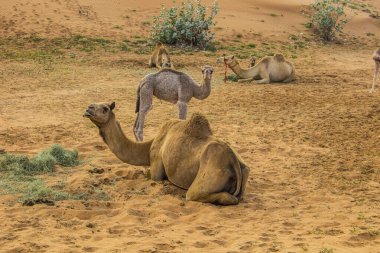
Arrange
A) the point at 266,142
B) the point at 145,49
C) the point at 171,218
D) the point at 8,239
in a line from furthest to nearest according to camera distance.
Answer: the point at 145,49, the point at 266,142, the point at 171,218, the point at 8,239

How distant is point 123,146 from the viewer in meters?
7.95

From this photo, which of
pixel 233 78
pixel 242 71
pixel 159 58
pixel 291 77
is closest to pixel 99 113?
pixel 242 71

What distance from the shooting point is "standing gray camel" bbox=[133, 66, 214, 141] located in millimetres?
9609

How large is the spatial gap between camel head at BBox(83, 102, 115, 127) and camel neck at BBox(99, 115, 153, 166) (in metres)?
0.08

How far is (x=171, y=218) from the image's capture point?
6.45 meters

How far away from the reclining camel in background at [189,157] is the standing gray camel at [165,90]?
1592mm

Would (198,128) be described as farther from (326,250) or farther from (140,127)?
(326,250)

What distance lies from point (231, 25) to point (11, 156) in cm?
2263

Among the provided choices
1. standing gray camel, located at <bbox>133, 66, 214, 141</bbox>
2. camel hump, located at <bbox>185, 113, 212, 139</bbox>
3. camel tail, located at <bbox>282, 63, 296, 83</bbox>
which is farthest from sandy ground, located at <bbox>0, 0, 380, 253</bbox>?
standing gray camel, located at <bbox>133, 66, 214, 141</bbox>

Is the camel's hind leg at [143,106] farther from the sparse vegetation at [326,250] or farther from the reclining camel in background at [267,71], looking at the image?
the reclining camel in background at [267,71]

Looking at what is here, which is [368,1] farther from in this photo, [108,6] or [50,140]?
[50,140]

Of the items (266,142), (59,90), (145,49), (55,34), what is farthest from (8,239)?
(55,34)

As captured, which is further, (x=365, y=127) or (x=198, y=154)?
(x=365, y=127)

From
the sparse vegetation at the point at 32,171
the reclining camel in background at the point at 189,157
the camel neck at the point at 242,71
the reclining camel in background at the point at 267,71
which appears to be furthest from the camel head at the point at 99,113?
the camel neck at the point at 242,71
